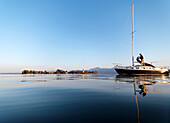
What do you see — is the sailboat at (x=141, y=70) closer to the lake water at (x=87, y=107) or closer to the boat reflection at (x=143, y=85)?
the boat reflection at (x=143, y=85)

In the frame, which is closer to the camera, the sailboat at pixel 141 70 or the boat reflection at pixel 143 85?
the boat reflection at pixel 143 85

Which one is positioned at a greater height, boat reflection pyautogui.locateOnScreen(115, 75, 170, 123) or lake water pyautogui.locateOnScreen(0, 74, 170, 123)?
→ lake water pyautogui.locateOnScreen(0, 74, 170, 123)

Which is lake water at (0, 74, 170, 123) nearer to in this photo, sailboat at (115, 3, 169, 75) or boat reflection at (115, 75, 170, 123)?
boat reflection at (115, 75, 170, 123)

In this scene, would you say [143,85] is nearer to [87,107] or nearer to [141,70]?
[87,107]

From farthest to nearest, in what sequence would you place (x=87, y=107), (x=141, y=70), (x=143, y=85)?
(x=141, y=70)
(x=143, y=85)
(x=87, y=107)

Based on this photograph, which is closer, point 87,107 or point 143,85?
point 87,107

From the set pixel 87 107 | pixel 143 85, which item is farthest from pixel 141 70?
pixel 87 107

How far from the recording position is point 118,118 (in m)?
2.88

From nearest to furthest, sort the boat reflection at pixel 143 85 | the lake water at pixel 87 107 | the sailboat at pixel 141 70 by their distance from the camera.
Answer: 1. the lake water at pixel 87 107
2. the boat reflection at pixel 143 85
3. the sailboat at pixel 141 70

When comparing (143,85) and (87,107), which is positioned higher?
(87,107)

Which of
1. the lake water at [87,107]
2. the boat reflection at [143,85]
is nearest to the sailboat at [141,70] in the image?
the boat reflection at [143,85]

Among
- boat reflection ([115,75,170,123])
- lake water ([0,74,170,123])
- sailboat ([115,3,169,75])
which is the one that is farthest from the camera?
sailboat ([115,3,169,75])

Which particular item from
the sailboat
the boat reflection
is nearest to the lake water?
the boat reflection

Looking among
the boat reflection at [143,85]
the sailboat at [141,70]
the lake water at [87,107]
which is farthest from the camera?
the sailboat at [141,70]
